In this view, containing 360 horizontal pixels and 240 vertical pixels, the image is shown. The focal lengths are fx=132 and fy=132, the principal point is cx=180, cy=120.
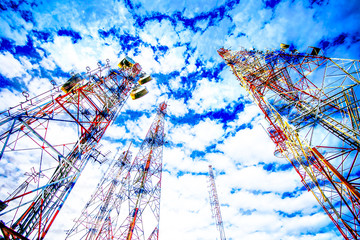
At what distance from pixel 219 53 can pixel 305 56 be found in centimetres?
827

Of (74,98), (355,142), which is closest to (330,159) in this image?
(355,142)

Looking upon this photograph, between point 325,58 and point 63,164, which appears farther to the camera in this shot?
point 325,58

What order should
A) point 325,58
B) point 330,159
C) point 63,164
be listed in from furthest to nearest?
point 325,58 < point 330,159 < point 63,164

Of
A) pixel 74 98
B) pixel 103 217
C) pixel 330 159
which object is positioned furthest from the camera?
pixel 103 217

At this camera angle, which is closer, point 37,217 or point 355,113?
point 37,217

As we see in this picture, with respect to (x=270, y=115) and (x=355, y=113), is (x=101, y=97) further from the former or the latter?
(x=355, y=113)

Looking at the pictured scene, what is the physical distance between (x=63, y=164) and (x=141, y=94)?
620 cm

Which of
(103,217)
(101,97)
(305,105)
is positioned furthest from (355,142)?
(103,217)

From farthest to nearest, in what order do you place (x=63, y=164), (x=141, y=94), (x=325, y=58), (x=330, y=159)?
(x=141, y=94) < (x=325, y=58) < (x=330, y=159) < (x=63, y=164)

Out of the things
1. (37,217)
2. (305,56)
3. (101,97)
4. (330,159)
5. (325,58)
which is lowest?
(37,217)

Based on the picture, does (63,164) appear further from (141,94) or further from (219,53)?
(219,53)

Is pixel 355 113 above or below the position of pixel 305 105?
below

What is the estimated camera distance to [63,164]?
6.45 meters

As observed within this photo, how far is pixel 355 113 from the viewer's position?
7.32 metres
